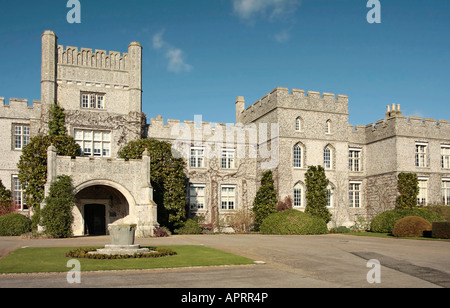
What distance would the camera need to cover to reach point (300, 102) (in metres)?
33.8

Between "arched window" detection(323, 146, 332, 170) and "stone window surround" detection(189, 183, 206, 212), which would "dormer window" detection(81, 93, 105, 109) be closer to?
"stone window surround" detection(189, 183, 206, 212)

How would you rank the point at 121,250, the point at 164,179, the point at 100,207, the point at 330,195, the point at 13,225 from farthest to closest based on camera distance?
the point at 330,195
the point at 164,179
the point at 100,207
the point at 13,225
the point at 121,250

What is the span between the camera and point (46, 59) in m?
29.7

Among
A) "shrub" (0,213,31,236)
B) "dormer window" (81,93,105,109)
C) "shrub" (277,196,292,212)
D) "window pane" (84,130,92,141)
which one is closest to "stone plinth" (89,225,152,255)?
"shrub" (0,213,31,236)

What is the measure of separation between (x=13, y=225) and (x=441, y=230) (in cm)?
2327

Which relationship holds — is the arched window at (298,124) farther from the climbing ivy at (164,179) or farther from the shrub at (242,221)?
the climbing ivy at (164,179)

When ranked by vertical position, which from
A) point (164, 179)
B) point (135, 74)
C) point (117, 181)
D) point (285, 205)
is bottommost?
point (285, 205)

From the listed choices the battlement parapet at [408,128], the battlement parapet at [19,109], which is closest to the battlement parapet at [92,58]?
the battlement parapet at [19,109]

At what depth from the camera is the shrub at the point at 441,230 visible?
2359 centimetres

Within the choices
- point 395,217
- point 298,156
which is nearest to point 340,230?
point 395,217

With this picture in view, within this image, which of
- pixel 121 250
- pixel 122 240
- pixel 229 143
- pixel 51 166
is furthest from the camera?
pixel 229 143

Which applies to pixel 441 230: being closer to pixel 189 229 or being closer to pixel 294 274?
pixel 189 229

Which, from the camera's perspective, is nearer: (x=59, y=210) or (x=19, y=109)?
(x=59, y=210)
